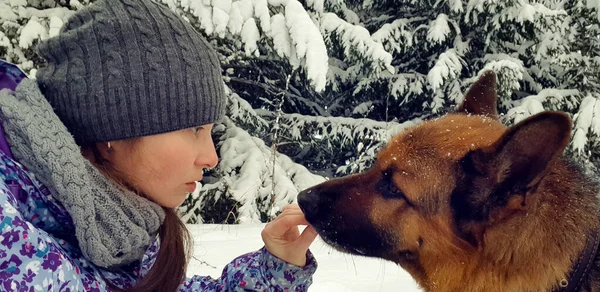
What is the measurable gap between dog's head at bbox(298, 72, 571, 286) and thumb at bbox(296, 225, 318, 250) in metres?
0.03

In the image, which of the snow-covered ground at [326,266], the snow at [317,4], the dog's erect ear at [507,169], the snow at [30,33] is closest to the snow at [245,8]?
the snow at [317,4]

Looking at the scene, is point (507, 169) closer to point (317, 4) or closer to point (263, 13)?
point (263, 13)

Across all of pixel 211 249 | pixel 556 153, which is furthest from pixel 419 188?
pixel 211 249

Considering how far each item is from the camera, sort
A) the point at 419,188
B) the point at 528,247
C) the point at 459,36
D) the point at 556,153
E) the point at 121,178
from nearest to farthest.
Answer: the point at 556,153
the point at 121,178
the point at 528,247
the point at 419,188
the point at 459,36

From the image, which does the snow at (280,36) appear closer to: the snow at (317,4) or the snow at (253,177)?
the snow at (317,4)

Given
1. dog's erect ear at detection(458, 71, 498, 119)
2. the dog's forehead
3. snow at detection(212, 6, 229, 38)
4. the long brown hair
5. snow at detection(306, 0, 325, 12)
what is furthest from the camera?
snow at detection(306, 0, 325, 12)

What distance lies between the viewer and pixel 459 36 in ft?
29.5

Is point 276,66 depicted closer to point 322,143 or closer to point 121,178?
point 322,143

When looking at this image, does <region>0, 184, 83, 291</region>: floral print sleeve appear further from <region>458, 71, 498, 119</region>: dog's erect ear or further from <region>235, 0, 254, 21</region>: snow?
<region>235, 0, 254, 21</region>: snow

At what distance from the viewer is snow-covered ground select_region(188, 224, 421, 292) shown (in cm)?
348

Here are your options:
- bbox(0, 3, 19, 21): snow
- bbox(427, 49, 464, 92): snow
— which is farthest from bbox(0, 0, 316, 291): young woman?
bbox(427, 49, 464, 92): snow

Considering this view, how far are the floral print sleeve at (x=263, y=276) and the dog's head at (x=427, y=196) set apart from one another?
19 centimetres

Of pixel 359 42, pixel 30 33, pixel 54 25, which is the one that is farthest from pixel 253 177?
pixel 30 33

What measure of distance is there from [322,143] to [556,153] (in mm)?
8337
